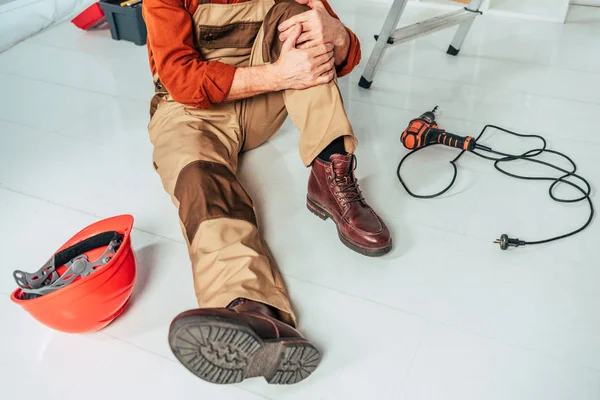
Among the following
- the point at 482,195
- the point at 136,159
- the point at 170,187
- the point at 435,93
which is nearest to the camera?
the point at 170,187

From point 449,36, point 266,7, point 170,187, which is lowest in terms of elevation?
point 449,36

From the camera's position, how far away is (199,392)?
1136mm

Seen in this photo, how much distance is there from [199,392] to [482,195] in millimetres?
937

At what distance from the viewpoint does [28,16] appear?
2779 millimetres

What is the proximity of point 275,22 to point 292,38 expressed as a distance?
92 mm

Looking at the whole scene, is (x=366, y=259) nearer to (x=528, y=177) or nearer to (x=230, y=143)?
(x=230, y=143)

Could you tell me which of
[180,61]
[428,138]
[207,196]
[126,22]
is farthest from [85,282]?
[126,22]

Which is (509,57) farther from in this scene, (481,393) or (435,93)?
(481,393)

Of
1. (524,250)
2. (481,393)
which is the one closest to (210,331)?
(481,393)

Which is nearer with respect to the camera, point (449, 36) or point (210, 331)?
point (210, 331)

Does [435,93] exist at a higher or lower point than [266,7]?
lower

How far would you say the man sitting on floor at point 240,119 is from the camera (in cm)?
126

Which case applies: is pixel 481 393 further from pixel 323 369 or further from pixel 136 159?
pixel 136 159

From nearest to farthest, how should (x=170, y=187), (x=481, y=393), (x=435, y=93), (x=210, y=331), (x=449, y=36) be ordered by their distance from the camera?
1. (x=210, y=331)
2. (x=481, y=393)
3. (x=170, y=187)
4. (x=435, y=93)
5. (x=449, y=36)
